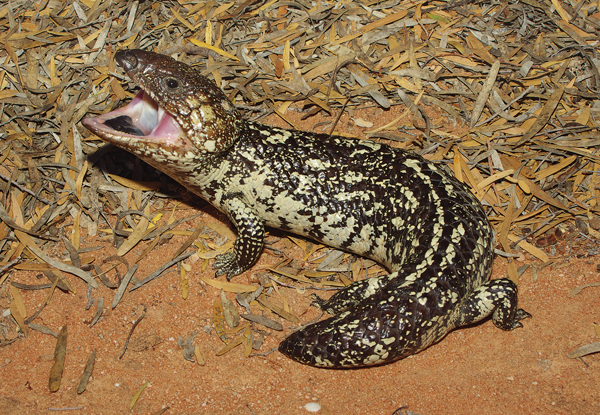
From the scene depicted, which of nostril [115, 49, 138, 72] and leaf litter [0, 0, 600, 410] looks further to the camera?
leaf litter [0, 0, 600, 410]

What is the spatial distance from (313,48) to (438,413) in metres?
4.03

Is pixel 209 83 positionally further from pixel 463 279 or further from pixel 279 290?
pixel 463 279

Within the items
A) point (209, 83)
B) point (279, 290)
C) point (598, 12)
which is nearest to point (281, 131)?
point (209, 83)

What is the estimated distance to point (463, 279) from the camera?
12.0 ft

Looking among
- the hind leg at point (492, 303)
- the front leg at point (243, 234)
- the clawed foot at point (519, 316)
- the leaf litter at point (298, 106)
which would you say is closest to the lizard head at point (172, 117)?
the front leg at point (243, 234)

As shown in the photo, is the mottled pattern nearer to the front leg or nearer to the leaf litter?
the front leg

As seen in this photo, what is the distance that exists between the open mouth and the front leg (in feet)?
2.61

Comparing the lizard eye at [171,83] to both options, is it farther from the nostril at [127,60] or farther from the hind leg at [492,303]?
the hind leg at [492,303]

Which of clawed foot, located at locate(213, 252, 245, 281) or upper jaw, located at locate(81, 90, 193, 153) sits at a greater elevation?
upper jaw, located at locate(81, 90, 193, 153)

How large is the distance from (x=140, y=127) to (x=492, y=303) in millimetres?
3255

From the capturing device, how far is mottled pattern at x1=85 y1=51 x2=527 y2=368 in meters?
3.52

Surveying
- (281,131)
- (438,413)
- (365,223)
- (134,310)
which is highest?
(281,131)

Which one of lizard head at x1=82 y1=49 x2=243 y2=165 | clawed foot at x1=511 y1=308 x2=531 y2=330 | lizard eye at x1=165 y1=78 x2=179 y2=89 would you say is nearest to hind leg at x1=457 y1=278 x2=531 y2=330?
clawed foot at x1=511 y1=308 x2=531 y2=330

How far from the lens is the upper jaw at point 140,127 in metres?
3.79
